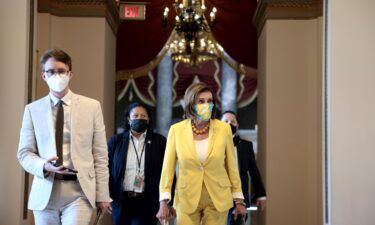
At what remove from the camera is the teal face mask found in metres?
4.04

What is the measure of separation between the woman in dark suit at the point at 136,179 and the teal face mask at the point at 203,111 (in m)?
1.17

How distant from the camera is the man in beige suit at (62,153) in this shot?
354cm

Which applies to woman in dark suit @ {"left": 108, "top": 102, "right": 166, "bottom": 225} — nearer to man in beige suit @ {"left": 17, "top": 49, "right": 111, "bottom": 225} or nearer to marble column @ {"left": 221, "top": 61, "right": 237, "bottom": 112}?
man in beige suit @ {"left": 17, "top": 49, "right": 111, "bottom": 225}

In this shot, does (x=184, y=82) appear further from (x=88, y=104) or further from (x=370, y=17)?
(x=88, y=104)

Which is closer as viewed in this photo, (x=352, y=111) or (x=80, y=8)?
(x=352, y=111)

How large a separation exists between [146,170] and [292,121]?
3.60 metres

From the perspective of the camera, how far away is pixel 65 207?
11.8ft

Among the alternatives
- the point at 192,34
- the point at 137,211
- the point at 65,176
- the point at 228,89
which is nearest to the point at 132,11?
the point at 192,34

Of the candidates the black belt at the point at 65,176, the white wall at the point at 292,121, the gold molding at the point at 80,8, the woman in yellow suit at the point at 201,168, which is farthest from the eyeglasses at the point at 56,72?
the white wall at the point at 292,121

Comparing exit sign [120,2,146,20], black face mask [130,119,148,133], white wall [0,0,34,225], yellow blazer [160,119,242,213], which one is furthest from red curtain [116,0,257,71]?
yellow blazer [160,119,242,213]

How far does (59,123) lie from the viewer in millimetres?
3641

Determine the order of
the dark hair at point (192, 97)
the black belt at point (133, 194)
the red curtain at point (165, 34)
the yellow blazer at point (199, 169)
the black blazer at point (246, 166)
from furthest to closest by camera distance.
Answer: the red curtain at point (165, 34) → the black blazer at point (246, 166) → the black belt at point (133, 194) → the dark hair at point (192, 97) → the yellow blazer at point (199, 169)

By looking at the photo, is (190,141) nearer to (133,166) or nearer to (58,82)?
(58,82)

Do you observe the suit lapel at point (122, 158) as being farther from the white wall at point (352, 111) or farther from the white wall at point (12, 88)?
the white wall at point (352, 111)
